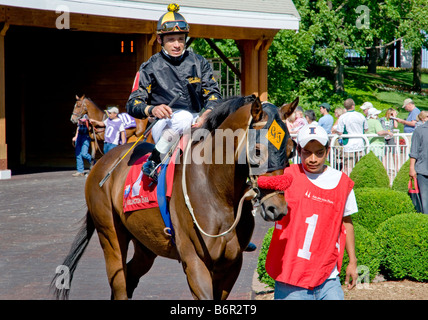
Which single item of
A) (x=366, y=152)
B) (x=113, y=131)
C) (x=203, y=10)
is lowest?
(x=366, y=152)

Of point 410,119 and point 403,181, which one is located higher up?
point 410,119

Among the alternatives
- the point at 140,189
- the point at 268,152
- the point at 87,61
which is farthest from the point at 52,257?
the point at 87,61

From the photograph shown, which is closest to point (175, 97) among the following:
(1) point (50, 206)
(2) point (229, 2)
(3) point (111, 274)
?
(3) point (111, 274)

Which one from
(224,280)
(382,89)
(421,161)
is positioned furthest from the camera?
(382,89)

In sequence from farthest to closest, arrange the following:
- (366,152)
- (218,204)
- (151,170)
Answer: (366,152) → (151,170) → (218,204)

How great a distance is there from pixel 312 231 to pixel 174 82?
1.87 m

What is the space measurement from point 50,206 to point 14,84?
10.9m

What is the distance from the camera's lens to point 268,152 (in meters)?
3.92

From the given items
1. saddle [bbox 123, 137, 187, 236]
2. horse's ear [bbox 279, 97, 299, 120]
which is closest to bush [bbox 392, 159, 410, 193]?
saddle [bbox 123, 137, 187, 236]

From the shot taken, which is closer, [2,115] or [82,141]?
[2,115]

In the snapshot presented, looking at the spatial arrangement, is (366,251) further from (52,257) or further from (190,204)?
(52,257)

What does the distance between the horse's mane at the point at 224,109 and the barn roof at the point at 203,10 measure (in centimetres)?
1155

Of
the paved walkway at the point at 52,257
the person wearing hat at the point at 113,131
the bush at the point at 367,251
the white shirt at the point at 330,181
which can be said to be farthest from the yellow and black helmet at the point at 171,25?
the person wearing hat at the point at 113,131

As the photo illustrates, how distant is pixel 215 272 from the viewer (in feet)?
14.8
